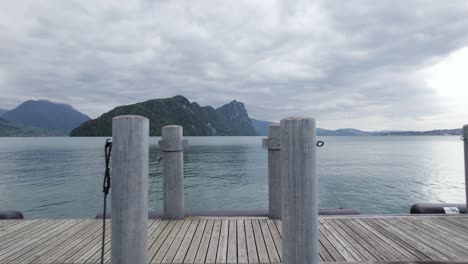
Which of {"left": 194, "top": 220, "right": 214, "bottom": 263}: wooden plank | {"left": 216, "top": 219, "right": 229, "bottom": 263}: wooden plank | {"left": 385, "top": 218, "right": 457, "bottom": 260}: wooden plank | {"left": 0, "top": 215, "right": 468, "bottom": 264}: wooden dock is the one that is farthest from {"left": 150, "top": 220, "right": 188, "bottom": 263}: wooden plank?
{"left": 385, "top": 218, "right": 457, "bottom": 260}: wooden plank

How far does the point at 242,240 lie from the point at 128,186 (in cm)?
227

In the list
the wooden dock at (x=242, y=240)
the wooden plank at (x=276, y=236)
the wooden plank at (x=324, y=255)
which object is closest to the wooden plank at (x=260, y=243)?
the wooden dock at (x=242, y=240)

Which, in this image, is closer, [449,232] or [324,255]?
[324,255]

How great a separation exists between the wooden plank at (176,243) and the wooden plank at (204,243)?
330 millimetres

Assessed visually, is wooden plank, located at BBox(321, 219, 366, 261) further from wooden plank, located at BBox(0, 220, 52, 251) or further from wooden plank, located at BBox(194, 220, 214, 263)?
wooden plank, located at BBox(0, 220, 52, 251)

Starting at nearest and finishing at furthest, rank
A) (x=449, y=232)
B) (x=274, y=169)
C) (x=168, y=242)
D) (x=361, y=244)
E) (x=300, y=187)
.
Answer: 1. (x=300, y=187)
2. (x=361, y=244)
3. (x=168, y=242)
4. (x=449, y=232)
5. (x=274, y=169)

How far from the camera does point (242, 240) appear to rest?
4.12 meters

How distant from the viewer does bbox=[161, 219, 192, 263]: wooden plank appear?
3588 millimetres

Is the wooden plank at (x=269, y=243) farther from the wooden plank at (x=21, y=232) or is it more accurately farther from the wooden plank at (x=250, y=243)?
the wooden plank at (x=21, y=232)

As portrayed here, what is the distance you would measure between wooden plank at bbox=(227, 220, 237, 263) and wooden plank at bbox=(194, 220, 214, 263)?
1.10ft

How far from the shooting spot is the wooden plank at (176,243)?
3588mm

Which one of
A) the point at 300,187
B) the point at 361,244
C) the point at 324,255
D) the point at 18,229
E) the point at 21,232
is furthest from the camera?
the point at 18,229

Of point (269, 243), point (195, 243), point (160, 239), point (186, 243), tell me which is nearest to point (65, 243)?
point (160, 239)

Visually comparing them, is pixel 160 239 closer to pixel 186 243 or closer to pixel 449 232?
pixel 186 243
